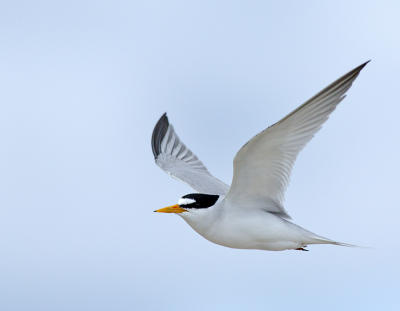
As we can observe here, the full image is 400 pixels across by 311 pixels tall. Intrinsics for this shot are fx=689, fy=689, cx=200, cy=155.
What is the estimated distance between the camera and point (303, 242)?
830 centimetres

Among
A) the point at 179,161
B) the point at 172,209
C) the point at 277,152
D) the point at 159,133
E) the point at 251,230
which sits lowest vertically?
the point at 251,230

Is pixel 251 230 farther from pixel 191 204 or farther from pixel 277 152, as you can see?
pixel 277 152

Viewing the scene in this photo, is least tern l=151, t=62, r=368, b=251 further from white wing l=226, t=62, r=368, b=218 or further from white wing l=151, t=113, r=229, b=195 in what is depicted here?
white wing l=151, t=113, r=229, b=195

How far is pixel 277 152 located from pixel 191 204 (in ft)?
3.98

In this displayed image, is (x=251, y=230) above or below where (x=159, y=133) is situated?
below

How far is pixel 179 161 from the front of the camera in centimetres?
1130

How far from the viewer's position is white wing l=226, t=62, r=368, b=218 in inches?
286

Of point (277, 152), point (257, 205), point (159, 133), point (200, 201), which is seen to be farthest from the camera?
point (159, 133)

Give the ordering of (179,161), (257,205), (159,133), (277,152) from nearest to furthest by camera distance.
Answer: (277,152) < (257,205) < (179,161) < (159,133)

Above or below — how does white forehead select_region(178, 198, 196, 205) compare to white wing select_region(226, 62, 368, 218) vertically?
below

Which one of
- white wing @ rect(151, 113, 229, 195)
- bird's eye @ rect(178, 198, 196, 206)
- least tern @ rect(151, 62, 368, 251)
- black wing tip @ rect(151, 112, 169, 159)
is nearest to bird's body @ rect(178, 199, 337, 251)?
least tern @ rect(151, 62, 368, 251)

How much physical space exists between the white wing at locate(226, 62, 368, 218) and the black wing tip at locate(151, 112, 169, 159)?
3495mm

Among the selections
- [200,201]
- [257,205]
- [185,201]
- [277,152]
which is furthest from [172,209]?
[277,152]

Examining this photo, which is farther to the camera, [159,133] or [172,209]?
[159,133]
